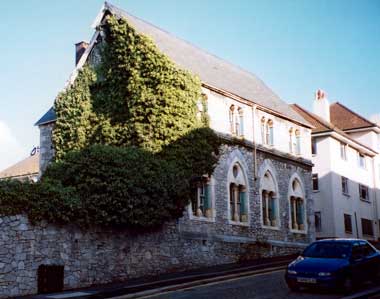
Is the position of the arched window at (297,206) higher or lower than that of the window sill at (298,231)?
higher

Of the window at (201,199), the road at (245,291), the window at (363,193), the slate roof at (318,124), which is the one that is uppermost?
the slate roof at (318,124)

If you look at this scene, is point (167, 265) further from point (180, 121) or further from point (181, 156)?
point (180, 121)

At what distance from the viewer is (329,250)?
57.4 feet

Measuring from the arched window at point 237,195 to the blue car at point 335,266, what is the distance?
10389mm

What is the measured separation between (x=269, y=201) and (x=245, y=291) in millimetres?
15377

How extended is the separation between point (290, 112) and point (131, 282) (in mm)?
18837

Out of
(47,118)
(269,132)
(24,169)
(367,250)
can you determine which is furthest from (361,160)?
(367,250)

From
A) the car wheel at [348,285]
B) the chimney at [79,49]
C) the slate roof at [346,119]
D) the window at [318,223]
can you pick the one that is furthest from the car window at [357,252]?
the slate roof at [346,119]

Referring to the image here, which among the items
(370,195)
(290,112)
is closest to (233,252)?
(290,112)

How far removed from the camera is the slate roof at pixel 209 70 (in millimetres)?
28506

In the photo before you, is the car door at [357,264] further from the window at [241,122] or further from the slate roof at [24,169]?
the slate roof at [24,169]

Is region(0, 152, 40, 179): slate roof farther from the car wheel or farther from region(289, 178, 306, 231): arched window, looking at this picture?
the car wheel

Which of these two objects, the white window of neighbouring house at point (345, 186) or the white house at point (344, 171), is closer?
the white house at point (344, 171)

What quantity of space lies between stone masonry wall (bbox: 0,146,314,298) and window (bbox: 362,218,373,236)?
14043 mm
